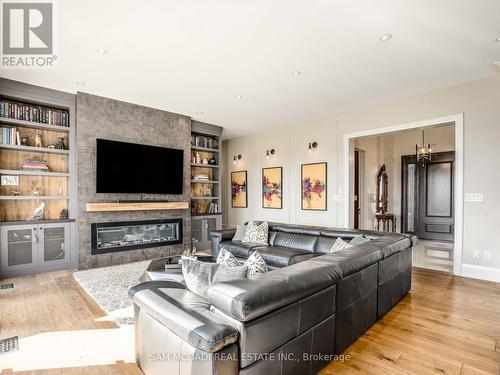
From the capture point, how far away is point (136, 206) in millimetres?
4992

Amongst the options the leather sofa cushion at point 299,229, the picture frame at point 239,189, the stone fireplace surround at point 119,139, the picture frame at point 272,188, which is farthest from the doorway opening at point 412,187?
the stone fireplace surround at point 119,139

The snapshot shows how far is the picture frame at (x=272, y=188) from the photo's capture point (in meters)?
6.82

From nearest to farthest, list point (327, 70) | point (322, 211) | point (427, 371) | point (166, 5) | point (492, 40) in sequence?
1. point (427, 371)
2. point (166, 5)
3. point (492, 40)
4. point (327, 70)
5. point (322, 211)

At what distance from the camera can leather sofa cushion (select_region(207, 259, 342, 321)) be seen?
4.40 feet

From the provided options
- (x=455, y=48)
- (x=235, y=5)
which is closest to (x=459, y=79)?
(x=455, y=48)

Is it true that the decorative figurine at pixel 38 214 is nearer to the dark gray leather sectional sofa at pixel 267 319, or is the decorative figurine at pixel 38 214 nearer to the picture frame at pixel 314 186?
the dark gray leather sectional sofa at pixel 267 319

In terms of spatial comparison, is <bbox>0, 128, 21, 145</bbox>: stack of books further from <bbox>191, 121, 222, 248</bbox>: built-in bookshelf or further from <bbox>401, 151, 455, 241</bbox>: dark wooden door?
<bbox>401, 151, 455, 241</bbox>: dark wooden door

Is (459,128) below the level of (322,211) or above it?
above

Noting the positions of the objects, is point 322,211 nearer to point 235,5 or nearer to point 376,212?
point 376,212

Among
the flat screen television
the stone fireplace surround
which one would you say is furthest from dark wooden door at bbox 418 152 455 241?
the flat screen television

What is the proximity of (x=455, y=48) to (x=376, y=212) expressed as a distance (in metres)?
4.90

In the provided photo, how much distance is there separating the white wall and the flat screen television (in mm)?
2595

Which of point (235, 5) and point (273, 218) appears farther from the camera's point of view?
point (273, 218)

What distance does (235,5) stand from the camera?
242 cm
